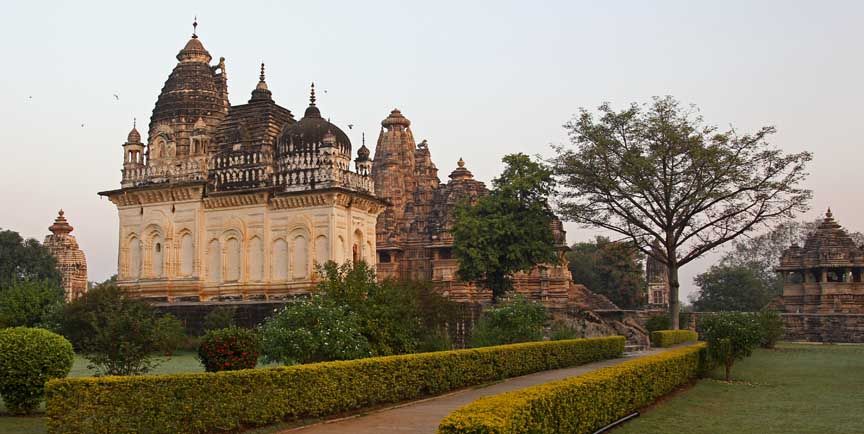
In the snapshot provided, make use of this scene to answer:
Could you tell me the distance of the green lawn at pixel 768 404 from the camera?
12.9 meters

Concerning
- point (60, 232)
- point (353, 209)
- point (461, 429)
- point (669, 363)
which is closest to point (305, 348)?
point (669, 363)

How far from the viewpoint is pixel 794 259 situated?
52.8 m

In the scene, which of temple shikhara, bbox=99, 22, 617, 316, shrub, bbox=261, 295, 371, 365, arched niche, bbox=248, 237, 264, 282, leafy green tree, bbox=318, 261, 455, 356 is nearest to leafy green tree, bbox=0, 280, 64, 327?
temple shikhara, bbox=99, 22, 617, 316

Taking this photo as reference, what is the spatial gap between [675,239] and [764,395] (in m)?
18.0

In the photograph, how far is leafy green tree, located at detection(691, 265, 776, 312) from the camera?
6531cm

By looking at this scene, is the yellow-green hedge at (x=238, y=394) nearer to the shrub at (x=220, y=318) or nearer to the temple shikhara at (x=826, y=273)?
the shrub at (x=220, y=318)

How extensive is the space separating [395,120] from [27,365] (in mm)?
47103

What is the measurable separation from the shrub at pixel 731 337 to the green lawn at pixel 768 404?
2.10ft

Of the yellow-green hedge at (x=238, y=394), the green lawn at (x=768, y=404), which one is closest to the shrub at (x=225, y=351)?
the yellow-green hedge at (x=238, y=394)

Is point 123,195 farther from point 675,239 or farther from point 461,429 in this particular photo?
point 461,429

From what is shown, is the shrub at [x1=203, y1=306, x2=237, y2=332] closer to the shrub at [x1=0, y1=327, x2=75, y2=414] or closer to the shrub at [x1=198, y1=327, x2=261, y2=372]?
the shrub at [x1=198, y1=327, x2=261, y2=372]

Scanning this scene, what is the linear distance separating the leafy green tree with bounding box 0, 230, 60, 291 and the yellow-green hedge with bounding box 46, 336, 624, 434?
47.2 m

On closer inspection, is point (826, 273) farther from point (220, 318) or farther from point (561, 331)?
point (220, 318)

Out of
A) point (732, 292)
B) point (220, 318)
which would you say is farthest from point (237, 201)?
point (732, 292)
